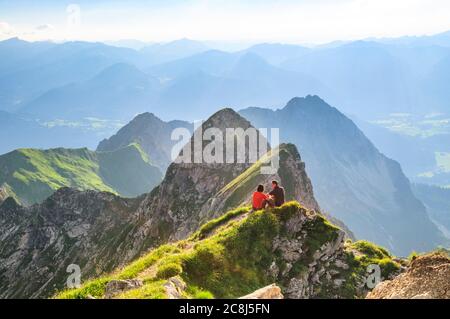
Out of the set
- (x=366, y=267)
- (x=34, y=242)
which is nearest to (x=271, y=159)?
(x=366, y=267)

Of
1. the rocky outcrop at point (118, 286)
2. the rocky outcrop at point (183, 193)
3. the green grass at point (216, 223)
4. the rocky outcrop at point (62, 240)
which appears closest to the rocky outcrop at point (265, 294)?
the rocky outcrop at point (118, 286)

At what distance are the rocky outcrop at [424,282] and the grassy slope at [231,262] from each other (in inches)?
275

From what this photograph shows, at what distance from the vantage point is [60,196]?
136250 mm

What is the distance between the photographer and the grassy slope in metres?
19.9

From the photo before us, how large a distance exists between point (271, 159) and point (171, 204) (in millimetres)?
24499

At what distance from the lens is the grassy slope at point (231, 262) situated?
19922 millimetres

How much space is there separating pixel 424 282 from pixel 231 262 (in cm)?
1010

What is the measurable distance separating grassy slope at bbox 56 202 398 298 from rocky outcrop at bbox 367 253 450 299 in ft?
22.9

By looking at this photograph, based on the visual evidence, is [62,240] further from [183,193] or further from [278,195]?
[278,195]

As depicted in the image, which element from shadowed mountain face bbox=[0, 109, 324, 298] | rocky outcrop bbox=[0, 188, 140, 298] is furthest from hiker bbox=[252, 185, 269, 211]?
rocky outcrop bbox=[0, 188, 140, 298]

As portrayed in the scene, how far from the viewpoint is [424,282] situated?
16703 millimetres

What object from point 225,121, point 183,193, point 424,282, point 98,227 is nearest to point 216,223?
point 424,282

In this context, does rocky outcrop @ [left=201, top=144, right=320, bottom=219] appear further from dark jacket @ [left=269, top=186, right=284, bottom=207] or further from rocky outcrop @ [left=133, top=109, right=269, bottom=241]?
dark jacket @ [left=269, top=186, right=284, bottom=207]

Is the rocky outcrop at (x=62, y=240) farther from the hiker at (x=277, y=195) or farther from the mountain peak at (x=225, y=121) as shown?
the hiker at (x=277, y=195)
